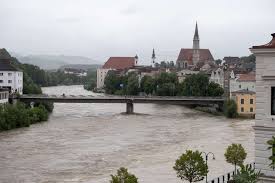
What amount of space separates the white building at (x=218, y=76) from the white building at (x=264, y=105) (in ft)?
208

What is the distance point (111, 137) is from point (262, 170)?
25505 millimetres

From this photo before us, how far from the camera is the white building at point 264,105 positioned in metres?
12.7

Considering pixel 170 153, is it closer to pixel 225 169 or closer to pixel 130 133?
pixel 225 169

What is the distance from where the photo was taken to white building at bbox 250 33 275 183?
41.8 ft

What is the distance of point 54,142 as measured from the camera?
34969mm

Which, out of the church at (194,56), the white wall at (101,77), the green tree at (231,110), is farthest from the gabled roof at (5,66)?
the church at (194,56)

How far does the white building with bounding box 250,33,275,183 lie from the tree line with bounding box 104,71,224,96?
55252 millimetres

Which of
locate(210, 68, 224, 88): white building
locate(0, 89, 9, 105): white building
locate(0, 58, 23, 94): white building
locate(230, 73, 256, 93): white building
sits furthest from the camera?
locate(210, 68, 224, 88): white building

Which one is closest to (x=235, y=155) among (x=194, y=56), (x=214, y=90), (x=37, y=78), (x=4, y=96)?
(x=4, y=96)

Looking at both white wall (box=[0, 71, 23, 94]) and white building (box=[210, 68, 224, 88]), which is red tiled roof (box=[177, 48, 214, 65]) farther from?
white wall (box=[0, 71, 23, 94])

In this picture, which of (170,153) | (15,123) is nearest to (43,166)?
(170,153)

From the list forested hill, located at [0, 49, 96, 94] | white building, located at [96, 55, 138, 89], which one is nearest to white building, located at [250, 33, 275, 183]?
forested hill, located at [0, 49, 96, 94]

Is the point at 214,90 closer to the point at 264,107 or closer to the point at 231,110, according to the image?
the point at 231,110

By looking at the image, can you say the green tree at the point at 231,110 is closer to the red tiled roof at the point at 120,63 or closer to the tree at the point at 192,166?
the tree at the point at 192,166
